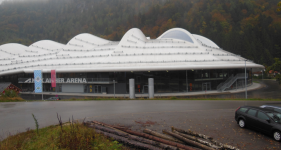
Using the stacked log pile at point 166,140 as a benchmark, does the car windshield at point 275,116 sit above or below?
above

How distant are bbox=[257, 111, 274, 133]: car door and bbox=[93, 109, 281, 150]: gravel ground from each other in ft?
1.15

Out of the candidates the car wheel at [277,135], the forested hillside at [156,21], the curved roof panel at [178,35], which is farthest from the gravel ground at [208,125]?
the forested hillside at [156,21]

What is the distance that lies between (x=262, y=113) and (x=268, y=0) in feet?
383

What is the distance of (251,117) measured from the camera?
9359 mm

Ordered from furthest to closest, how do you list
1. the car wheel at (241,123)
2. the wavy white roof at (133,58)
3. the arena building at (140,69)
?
the arena building at (140,69) < the wavy white roof at (133,58) < the car wheel at (241,123)

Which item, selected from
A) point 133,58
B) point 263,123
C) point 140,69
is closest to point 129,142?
point 263,123

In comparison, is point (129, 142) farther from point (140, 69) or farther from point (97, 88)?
point (97, 88)

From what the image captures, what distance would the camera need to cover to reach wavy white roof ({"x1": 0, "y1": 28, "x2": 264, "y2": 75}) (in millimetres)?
31453

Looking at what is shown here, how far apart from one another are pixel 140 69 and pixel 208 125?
20795 millimetres

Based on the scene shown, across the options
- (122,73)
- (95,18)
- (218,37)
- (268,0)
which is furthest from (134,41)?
(95,18)

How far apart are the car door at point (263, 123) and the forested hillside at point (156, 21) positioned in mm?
77218

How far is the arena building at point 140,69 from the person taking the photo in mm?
31859

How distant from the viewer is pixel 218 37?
301ft

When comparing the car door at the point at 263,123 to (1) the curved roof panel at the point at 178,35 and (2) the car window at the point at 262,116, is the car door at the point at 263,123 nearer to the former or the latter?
(2) the car window at the point at 262,116
